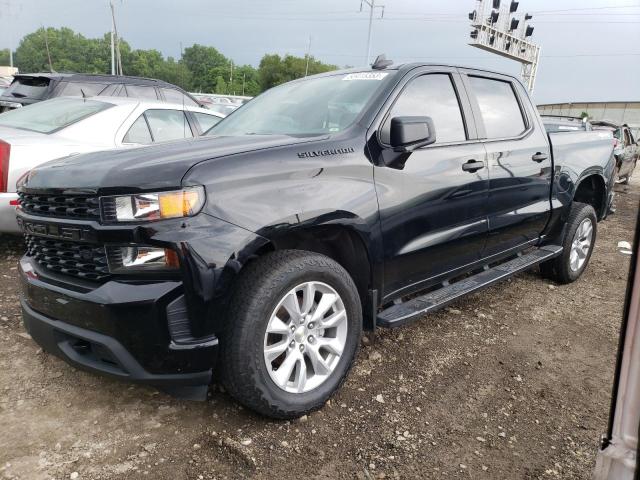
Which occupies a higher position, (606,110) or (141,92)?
(606,110)

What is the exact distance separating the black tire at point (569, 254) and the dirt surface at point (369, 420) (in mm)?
1183

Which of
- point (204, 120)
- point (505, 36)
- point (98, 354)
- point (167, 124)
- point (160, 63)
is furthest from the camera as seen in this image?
point (160, 63)

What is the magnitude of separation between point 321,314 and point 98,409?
126 centimetres

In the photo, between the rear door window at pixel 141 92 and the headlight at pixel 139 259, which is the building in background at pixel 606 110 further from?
the headlight at pixel 139 259

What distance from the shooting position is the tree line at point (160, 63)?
80.2 m

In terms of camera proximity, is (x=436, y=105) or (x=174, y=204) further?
(x=436, y=105)

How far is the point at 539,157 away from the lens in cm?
410

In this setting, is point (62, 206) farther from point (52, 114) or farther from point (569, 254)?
point (569, 254)

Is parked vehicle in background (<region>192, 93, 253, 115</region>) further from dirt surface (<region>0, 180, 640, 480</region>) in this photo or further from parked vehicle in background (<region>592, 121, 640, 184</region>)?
parked vehicle in background (<region>592, 121, 640, 184</region>)

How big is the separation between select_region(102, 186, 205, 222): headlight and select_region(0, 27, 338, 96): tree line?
77641 millimetres

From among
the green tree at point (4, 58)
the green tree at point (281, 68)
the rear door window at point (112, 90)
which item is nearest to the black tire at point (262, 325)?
the rear door window at point (112, 90)

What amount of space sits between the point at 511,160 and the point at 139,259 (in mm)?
2822

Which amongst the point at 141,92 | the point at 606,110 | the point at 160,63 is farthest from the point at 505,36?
the point at 160,63

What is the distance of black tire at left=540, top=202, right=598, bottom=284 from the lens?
466 centimetres
